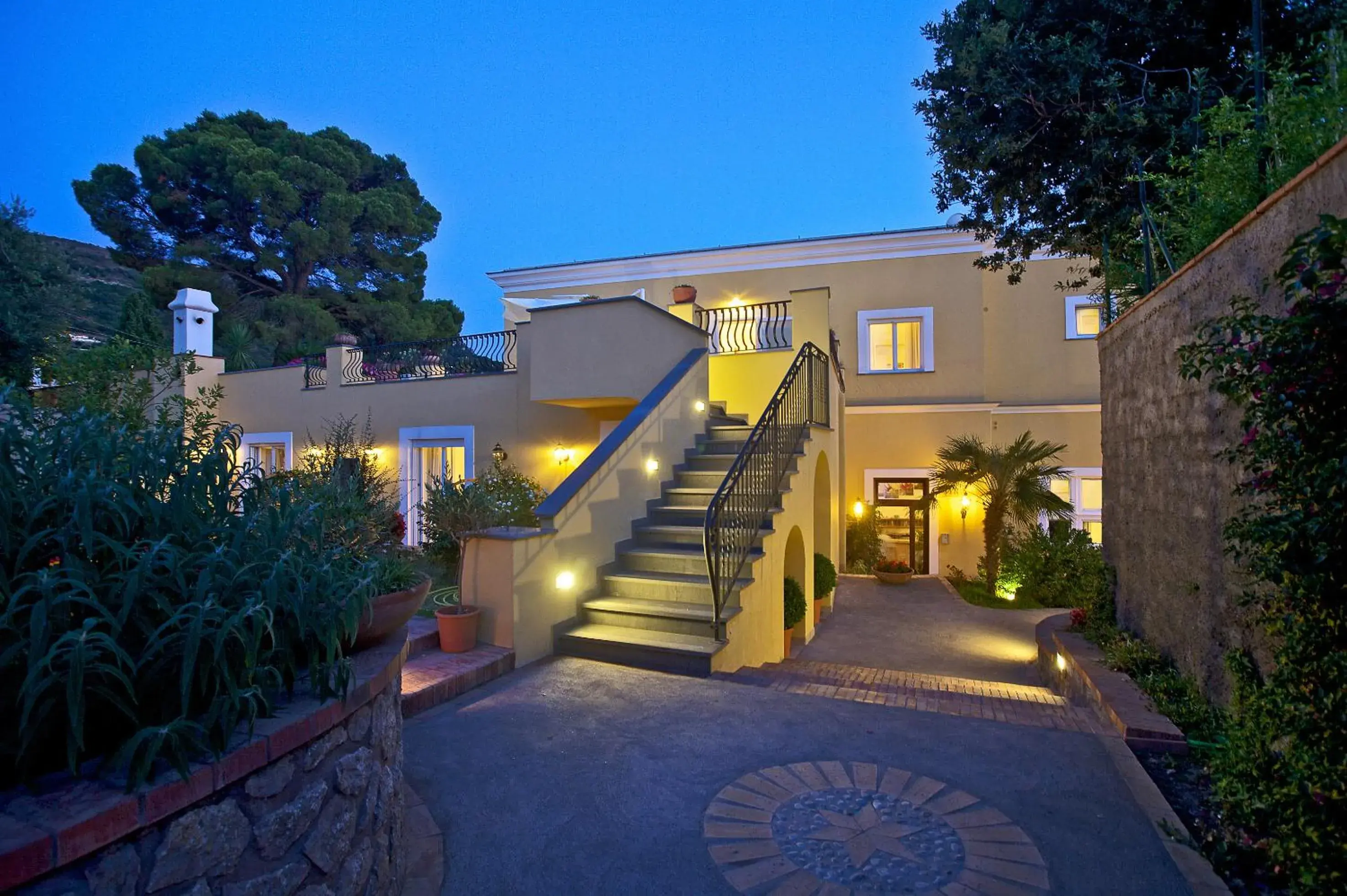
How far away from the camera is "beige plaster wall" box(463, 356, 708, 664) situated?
4996mm

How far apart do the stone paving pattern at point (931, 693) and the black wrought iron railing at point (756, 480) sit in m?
0.72

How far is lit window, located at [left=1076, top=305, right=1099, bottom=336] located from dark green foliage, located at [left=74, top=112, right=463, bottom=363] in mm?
19827

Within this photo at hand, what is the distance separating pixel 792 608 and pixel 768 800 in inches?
175

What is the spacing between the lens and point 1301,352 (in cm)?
176

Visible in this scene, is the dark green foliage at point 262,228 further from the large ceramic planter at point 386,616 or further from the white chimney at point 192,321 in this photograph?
the large ceramic planter at point 386,616

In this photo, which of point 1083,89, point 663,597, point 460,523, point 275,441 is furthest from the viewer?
point 275,441

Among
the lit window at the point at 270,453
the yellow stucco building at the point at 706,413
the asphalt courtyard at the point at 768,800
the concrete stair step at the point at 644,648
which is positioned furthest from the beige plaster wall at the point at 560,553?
the lit window at the point at 270,453

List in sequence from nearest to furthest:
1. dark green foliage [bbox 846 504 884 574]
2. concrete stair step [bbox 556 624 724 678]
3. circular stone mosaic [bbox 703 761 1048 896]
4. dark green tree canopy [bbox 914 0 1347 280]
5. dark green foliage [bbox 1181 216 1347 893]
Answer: dark green foliage [bbox 1181 216 1347 893]
circular stone mosaic [bbox 703 761 1048 896]
concrete stair step [bbox 556 624 724 678]
dark green tree canopy [bbox 914 0 1347 280]
dark green foliage [bbox 846 504 884 574]

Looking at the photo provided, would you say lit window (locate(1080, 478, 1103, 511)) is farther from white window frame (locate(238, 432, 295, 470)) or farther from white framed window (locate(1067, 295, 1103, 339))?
white window frame (locate(238, 432, 295, 470))

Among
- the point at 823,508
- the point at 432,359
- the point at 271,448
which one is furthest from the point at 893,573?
the point at 271,448

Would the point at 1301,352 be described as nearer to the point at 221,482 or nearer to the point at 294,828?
the point at 294,828

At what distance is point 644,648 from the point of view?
A: 4953mm

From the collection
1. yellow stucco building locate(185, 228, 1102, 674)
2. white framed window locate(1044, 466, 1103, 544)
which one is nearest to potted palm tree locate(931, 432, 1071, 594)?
white framed window locate(1044, 466, 1103, 544)

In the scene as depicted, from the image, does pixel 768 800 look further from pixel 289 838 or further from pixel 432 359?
pixel 432 359
